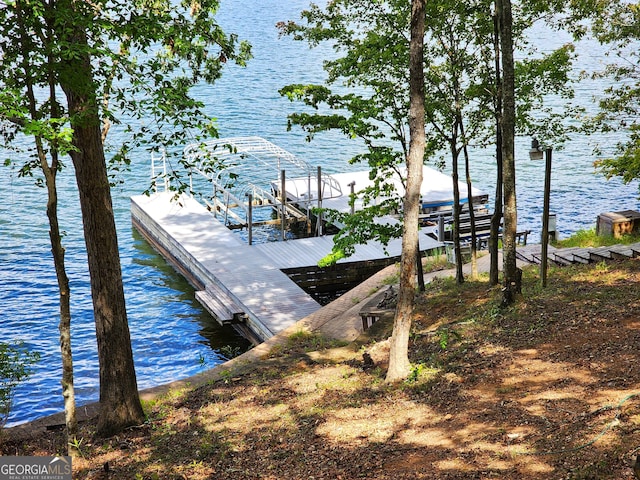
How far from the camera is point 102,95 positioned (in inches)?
341

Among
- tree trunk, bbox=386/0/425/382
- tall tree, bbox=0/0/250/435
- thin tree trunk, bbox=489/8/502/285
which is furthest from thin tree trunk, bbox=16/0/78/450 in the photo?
thin tree trunk, bbox=489/8/502/285

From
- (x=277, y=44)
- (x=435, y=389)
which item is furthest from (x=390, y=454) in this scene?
(x=277, y=44)

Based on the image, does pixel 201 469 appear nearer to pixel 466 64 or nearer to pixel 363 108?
pixel 363 108

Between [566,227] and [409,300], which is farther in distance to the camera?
[566,227]

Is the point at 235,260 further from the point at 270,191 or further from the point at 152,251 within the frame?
the point at 270,191

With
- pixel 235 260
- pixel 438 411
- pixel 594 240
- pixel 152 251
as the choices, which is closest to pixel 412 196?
pixel 438 411

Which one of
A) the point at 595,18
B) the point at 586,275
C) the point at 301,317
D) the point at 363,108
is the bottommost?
the point at 301,317

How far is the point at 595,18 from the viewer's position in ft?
54.7

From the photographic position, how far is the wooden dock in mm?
19641

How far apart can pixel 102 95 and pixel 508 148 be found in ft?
21.2

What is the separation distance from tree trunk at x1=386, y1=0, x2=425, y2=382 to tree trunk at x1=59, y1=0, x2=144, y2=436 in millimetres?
3805

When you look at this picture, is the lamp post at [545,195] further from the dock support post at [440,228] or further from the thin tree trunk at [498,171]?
the dock support post at [440,228]

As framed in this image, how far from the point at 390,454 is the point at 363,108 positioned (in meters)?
7.86

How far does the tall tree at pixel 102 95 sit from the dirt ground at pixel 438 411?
1346 mm
